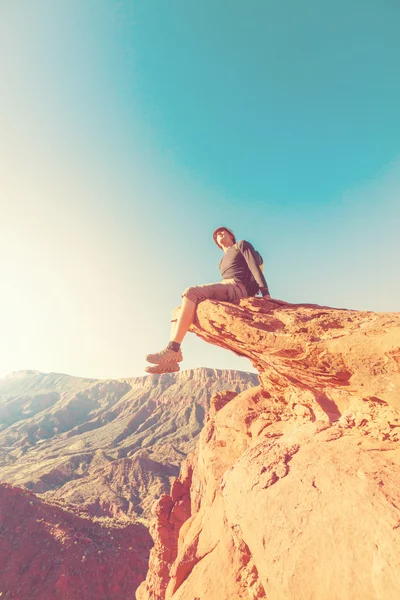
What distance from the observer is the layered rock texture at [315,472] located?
2.78 meters

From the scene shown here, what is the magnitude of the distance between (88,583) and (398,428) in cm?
2008

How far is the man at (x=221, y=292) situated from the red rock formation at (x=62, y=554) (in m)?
18.2

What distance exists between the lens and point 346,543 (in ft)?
9.29

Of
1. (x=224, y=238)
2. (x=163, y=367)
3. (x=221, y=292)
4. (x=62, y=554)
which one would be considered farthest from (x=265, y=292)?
(x=62, y=554)

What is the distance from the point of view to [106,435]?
2773 inches

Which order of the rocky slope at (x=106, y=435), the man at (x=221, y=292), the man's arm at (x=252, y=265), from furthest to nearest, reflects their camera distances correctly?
the rocky slope at (x=106, y=435)
the man's arm at (x=252, y=265)
the man at (x=221, y=292)

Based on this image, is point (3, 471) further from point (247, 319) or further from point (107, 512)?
point (247, 319)

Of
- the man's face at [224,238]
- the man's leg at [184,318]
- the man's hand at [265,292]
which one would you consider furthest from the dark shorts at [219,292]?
the man's face at [224,238]

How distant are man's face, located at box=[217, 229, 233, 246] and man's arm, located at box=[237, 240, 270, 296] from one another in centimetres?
86

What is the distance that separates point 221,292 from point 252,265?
0.79 m

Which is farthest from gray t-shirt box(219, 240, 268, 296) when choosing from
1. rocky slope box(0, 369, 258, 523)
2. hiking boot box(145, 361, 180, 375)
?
rocky slope box(0, 369, 258, 523)

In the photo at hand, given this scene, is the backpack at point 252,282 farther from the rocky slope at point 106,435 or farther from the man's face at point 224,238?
the rocky slope at point 106,435

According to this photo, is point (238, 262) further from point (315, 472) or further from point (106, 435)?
point (106, 435)

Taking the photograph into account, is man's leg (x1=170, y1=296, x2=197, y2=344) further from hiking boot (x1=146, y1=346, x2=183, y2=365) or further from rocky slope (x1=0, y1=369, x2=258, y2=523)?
rocky slope (x1=0, y1=369, x2=258, y2=523)
